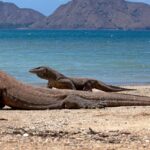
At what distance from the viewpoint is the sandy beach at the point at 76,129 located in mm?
8195

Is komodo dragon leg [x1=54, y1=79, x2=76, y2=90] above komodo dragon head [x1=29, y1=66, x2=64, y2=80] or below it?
below

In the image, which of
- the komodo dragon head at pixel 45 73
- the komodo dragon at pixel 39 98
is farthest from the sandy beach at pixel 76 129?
the komodo dragon head at pixel 45 73

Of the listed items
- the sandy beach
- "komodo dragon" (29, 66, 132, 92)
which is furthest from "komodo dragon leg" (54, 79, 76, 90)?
the sandy beach

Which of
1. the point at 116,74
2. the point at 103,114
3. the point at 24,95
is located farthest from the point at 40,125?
the point at 116,74

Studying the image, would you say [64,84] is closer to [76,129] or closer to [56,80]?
[56,80]

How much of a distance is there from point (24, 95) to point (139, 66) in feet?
83.9

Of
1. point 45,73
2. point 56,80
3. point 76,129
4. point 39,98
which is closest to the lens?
point 76,129

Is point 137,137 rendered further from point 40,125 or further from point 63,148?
point 40,125

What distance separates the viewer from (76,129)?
381 inches

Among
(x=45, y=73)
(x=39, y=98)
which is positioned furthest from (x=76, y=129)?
(x=45, y=73)

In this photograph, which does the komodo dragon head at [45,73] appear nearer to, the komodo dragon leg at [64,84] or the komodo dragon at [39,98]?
the komodo dragon leg at [64,84]

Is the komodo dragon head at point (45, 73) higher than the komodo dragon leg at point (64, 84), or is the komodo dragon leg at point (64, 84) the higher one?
the komodo dragon head at point (45, 73)

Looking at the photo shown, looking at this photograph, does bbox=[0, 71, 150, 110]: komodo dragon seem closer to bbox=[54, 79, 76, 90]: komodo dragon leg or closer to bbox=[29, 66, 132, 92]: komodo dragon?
bbox=[29, 66, 132, 92]: komodo dragon

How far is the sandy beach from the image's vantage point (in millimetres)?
8195
